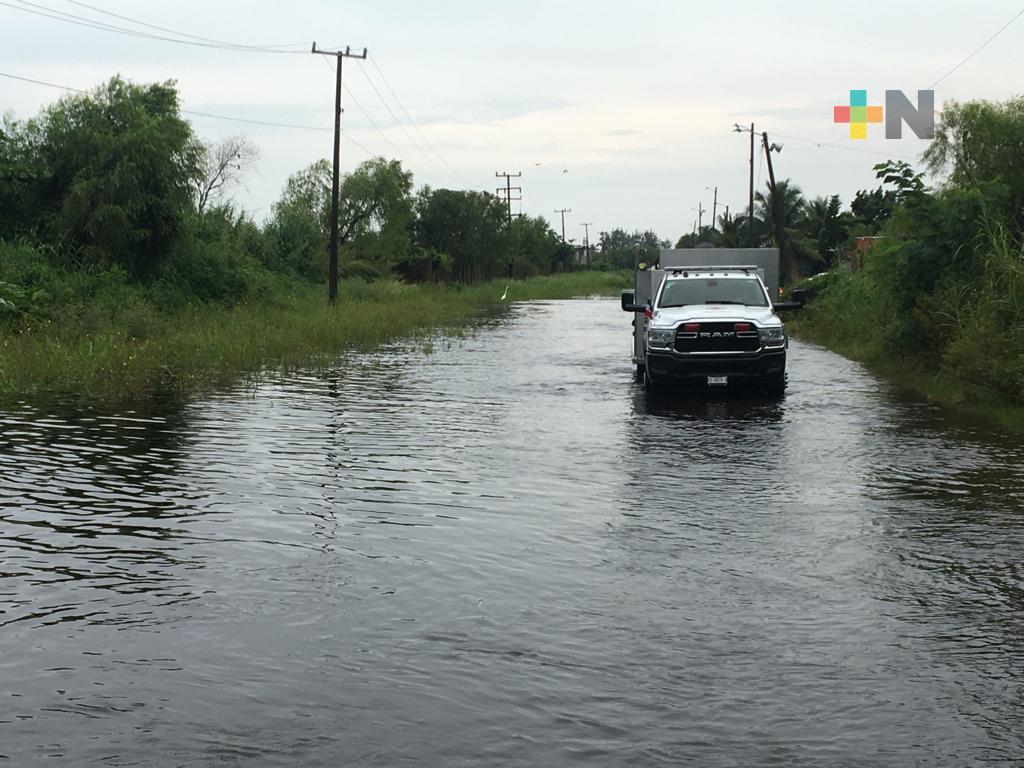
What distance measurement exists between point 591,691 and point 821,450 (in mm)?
8772

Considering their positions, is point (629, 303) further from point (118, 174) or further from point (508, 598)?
point (118, 174)

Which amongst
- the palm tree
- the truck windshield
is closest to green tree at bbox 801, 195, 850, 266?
the palm tree

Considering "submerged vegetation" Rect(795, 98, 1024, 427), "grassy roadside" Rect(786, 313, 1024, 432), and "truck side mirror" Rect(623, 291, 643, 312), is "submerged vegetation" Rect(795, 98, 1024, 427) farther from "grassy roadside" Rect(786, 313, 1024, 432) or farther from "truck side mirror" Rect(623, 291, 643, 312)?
"truck side mirror" Rect(623, 291, 643, 312)

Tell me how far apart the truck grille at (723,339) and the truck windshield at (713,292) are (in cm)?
187

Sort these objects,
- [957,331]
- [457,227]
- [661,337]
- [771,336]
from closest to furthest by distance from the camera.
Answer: [771,336] < [661,337] < [957,331] < [457,227]

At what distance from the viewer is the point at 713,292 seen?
72.2 feet

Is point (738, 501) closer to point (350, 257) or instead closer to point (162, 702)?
point (162, 702)

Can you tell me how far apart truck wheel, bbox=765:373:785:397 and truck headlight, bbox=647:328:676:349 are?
60.5 inches

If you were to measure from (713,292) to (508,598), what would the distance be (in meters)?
15.1

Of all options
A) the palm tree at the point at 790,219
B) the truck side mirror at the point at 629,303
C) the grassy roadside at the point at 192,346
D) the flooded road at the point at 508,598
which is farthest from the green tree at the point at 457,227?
the flooded road at the point at 508,598

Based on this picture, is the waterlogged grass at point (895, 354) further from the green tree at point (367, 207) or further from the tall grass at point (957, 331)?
the green tree at point (367, 207)

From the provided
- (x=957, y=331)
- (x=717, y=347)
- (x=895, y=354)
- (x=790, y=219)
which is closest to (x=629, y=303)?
(x=717, y=347)

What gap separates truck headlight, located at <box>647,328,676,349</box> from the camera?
65.3ft

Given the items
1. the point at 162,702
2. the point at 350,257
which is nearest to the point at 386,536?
the point at 162,702
